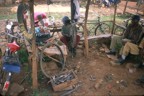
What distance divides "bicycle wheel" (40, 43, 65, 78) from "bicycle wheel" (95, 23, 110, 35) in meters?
4.06

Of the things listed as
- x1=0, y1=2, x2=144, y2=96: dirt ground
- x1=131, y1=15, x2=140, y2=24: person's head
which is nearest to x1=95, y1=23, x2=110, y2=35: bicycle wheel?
x1=0, y1=2, x2=144, y2=96: dirt ground

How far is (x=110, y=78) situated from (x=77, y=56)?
183cm

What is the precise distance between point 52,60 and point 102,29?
4432 mm

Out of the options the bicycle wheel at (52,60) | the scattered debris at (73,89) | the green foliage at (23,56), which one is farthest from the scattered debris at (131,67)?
the green foliage at (23,56)

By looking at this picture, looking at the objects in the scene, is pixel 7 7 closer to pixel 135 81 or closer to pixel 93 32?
pixel 93 32

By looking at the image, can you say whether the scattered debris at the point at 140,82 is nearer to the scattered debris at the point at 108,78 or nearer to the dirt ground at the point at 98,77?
the dirt ground at the point at 98,77

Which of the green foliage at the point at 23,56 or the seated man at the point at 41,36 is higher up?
the seated man at the point at 41,36

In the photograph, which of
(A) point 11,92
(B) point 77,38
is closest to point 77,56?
(B) point 77,38

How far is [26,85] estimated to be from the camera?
5895 mm

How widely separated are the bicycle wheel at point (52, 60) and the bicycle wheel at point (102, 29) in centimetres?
406

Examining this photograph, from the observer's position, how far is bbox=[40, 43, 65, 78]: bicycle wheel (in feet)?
21.0

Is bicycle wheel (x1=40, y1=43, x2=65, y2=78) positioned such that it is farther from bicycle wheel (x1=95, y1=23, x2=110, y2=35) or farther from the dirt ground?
bicycle wheel (x1=95, y1=23, x2=110, y2=35)

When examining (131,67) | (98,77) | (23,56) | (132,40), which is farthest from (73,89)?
(132,40)

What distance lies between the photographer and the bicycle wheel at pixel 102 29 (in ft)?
33.5
